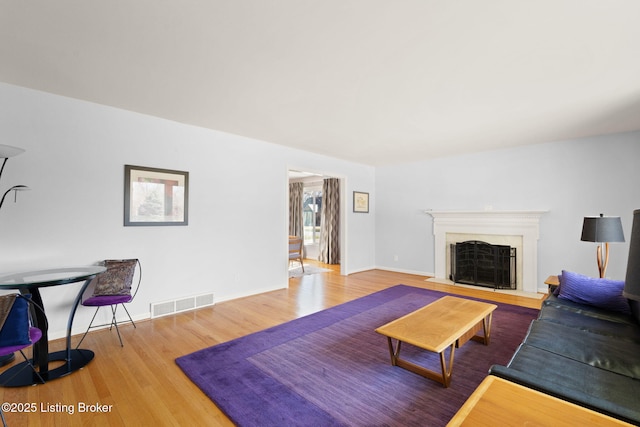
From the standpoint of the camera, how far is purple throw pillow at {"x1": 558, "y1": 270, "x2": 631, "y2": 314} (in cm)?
262

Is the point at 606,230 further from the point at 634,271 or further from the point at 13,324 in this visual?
the point at 13,324

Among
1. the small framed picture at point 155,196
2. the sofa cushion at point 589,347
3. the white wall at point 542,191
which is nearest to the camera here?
the sofa cushion at point 589,347

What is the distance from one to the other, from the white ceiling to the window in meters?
5.12

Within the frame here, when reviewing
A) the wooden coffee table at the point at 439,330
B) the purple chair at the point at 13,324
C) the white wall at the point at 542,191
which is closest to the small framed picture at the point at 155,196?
the purple chair at the point at 13,324

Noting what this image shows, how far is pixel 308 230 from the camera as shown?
912 cm

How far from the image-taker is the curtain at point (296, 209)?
859cm


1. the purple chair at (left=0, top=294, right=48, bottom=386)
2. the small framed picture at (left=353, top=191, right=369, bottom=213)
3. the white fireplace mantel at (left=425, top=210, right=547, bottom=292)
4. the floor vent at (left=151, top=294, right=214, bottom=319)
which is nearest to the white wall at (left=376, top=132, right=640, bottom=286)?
the white fireplace mantel at (left=425, top=210, right=547, bottom=292)

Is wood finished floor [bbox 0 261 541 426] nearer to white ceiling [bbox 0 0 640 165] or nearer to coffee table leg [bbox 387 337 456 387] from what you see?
coffee table leg [bbox 387 337 456 387]

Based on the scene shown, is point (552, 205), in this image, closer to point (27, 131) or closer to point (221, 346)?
point (221, 346)

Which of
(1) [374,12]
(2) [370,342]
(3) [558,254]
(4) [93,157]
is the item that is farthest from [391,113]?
(3) [558,254]

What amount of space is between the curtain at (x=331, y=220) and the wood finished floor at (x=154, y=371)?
10.8 ft

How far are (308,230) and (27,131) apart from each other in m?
6.88

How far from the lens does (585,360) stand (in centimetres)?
181

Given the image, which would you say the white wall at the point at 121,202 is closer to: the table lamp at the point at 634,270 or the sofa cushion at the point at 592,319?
the sofa cushion at the point at 592,319
